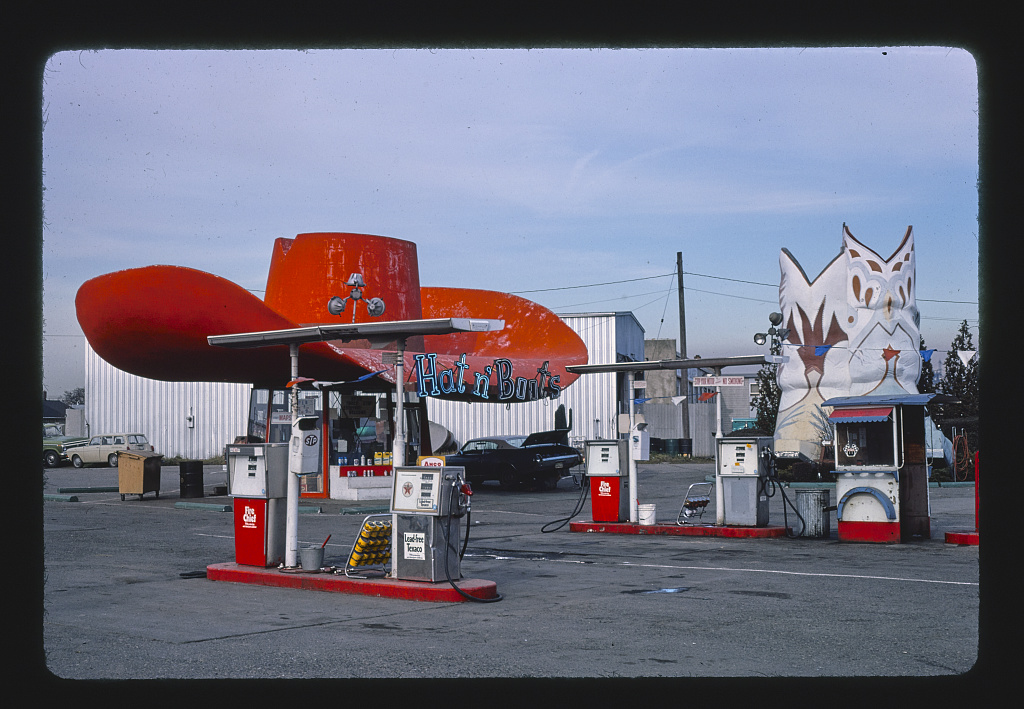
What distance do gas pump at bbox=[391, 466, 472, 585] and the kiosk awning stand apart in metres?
7.81

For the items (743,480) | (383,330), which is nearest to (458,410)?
(743,480)

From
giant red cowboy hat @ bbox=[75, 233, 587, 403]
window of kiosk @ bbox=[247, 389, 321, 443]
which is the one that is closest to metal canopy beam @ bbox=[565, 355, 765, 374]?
giant red cowboy hat @ bbox=[75, 233, 587, 403]

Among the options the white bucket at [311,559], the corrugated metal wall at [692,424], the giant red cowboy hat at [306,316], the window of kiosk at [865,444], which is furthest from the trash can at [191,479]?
the corrugated metal wall at [692,424]

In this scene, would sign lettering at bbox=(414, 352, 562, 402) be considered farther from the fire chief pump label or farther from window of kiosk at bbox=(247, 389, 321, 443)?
the fire chief pump label

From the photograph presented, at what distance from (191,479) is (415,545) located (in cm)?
1623

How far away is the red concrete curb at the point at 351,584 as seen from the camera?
10.8m

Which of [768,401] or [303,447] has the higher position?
[768,401]

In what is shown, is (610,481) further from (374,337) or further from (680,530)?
(374,337)

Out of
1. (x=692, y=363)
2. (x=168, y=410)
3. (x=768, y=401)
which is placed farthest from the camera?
(x=168, y=410)

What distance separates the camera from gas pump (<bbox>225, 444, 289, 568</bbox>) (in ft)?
40.7

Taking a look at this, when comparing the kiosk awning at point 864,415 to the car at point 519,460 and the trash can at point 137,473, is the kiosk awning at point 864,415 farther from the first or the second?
the trash can at point 137,473

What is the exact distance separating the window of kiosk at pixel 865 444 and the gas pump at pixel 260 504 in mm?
9115

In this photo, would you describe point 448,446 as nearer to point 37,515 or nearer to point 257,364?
point 257,364

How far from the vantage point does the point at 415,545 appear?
446 inches
